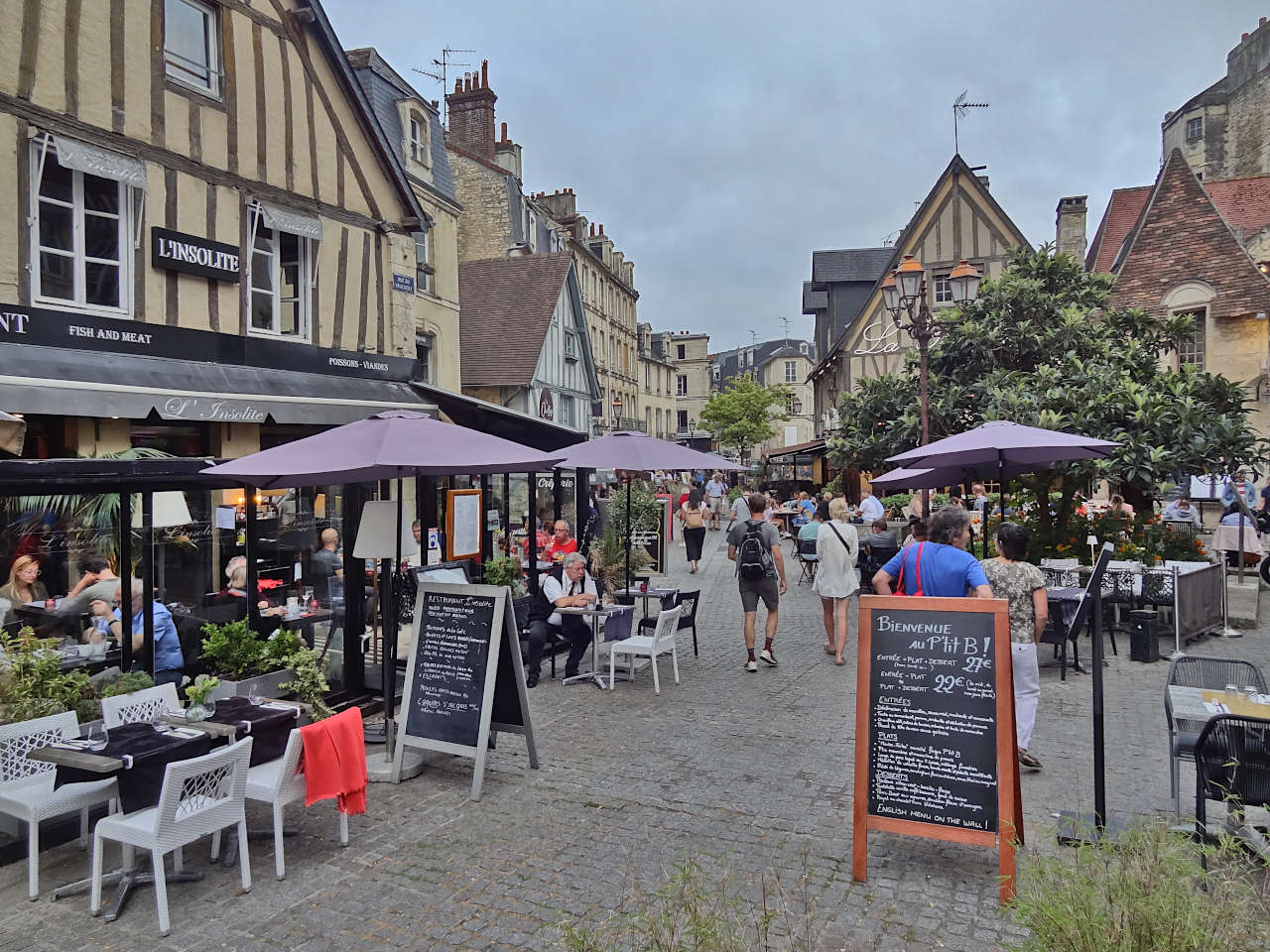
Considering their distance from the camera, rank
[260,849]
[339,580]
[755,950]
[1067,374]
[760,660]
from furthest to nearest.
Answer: [1067,374], [760,660], [339,580], [260,849], [755,950]

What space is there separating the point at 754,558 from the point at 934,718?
410 centimetres

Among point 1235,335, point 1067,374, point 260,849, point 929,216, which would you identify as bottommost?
point 260,849

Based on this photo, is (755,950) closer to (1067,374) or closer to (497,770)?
(497,770)

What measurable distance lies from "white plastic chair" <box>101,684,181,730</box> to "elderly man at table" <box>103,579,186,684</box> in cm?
45

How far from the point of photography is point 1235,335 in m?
22.5

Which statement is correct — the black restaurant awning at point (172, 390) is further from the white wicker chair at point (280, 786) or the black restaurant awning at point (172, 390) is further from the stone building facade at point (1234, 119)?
the stone building facade at point (1234, 119)

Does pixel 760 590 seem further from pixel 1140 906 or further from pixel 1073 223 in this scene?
pixel 1073 223

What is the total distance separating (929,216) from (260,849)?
23.3 metres

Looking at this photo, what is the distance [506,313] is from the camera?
26969mm

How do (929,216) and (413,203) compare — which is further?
(929,216)

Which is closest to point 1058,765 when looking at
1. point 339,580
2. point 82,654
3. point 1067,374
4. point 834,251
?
point 339,580

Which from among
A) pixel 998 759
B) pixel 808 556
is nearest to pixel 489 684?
pixel 998 759

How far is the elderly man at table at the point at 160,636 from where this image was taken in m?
5.38

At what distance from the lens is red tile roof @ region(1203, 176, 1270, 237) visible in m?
26.5
